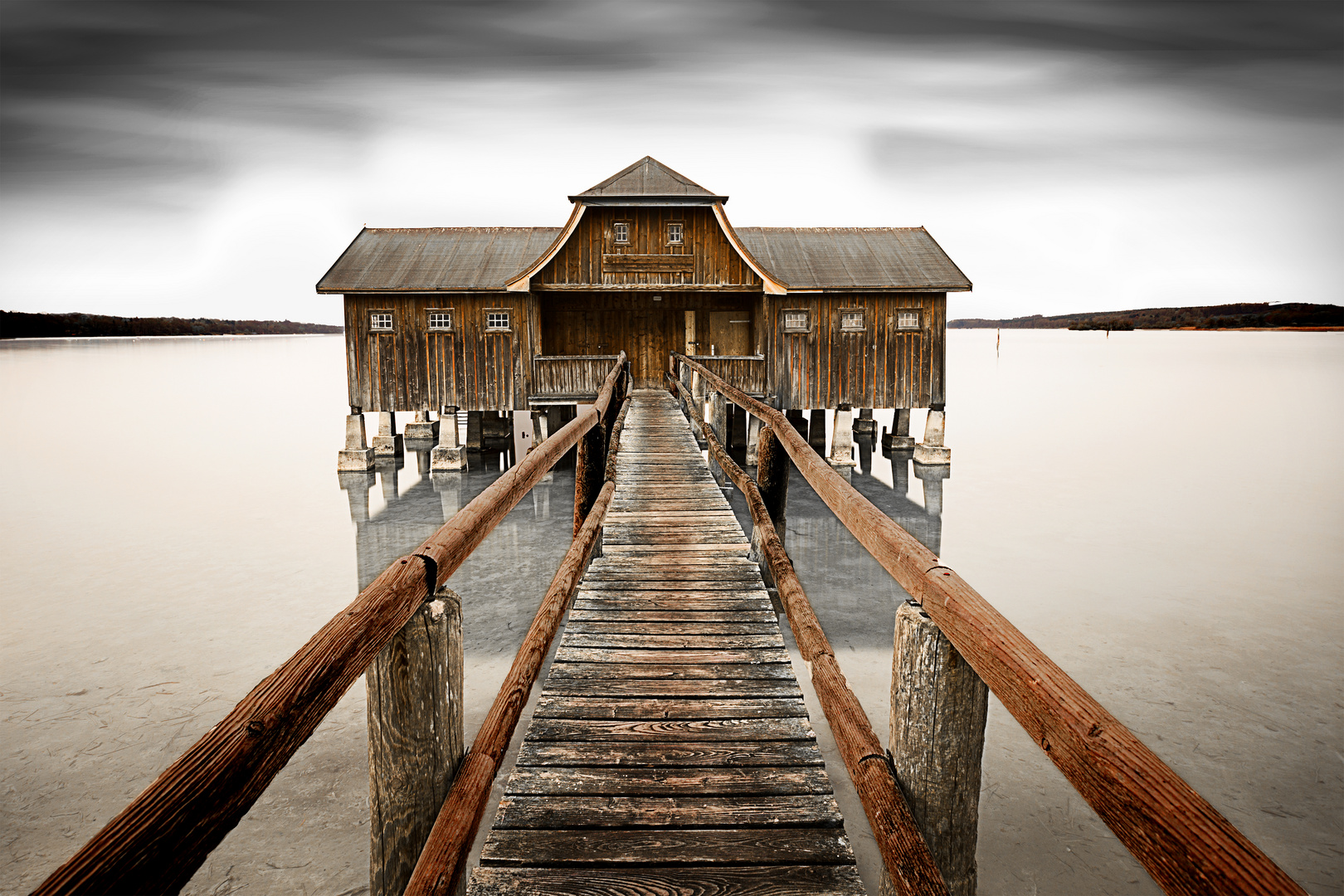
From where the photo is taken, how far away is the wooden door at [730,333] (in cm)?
2358

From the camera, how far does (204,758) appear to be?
1.33 metres

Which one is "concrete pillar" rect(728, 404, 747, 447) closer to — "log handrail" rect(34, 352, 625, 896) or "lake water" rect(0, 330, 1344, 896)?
"lake water" rect(0, 330, 1344, 896)

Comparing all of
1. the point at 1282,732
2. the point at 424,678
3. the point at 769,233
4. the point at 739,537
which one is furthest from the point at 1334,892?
the point at 769,233

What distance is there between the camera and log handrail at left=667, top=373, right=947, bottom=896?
2098 mm

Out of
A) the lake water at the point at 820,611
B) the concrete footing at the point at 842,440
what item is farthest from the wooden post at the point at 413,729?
the concrete footing at the point at 842,440

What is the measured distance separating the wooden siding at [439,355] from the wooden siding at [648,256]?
1.62 m

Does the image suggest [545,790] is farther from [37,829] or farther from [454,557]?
[37,829]

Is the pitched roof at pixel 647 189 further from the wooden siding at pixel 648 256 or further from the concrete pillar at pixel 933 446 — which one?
the concrete pillar at pixel 933 446

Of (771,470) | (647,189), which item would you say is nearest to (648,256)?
(647,189)

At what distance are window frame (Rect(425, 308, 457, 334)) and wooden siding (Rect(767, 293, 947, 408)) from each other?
27.6 ft

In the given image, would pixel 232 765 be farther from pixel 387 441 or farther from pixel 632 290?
pixel 387 441

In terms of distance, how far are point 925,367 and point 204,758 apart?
2163 cm

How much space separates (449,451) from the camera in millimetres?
21984

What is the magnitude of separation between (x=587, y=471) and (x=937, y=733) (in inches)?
205
